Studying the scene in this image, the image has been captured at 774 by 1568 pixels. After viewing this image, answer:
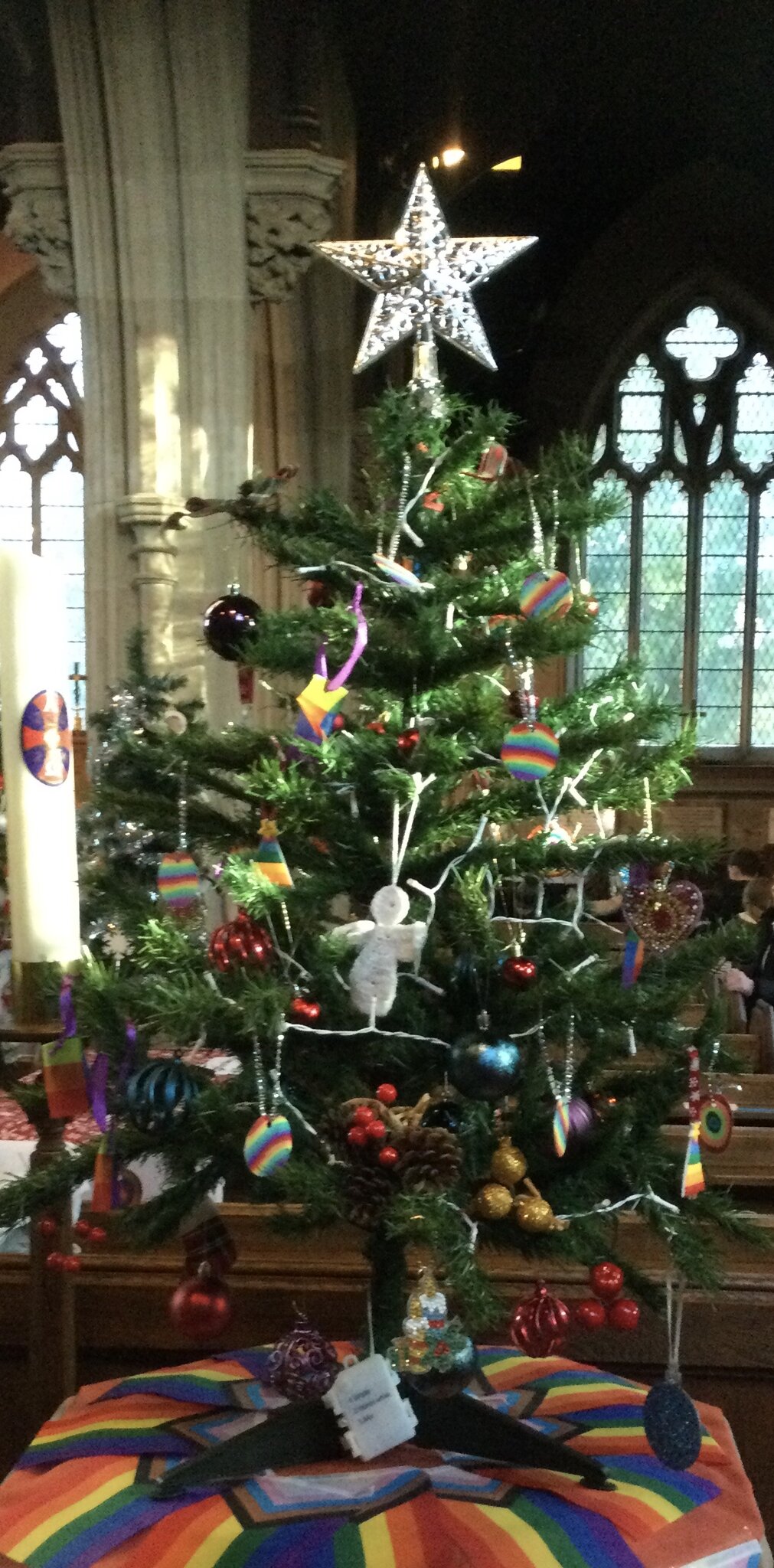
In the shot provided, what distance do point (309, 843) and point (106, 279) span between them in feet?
13.9

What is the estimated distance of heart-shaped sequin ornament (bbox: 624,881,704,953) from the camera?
1694 mm

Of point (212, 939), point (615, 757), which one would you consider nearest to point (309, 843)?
point (212, 939)

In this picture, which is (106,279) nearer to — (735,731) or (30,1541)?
(30,1541)

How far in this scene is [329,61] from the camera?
23.5 ft

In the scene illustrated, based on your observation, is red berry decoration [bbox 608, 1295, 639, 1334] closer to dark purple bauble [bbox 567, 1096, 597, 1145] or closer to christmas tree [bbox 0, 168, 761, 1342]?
christmas tree [bbox 0, 168, 761, 1342]

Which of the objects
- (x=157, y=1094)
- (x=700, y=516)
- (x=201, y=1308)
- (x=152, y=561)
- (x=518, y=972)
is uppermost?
(x=700, y=516)

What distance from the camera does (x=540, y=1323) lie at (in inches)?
63.2

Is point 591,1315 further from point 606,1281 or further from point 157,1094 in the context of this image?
point 157,1094

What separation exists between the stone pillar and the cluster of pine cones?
154 inches

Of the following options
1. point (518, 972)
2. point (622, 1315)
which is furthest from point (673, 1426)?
point (518, 972)

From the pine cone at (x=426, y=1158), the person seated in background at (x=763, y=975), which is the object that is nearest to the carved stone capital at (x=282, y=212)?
the person seated in background at (x=763, y=975)

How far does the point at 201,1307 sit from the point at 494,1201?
1.10 ft

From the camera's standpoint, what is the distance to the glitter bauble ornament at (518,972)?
5.29 ft

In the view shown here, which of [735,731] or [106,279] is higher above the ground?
[106,279]
